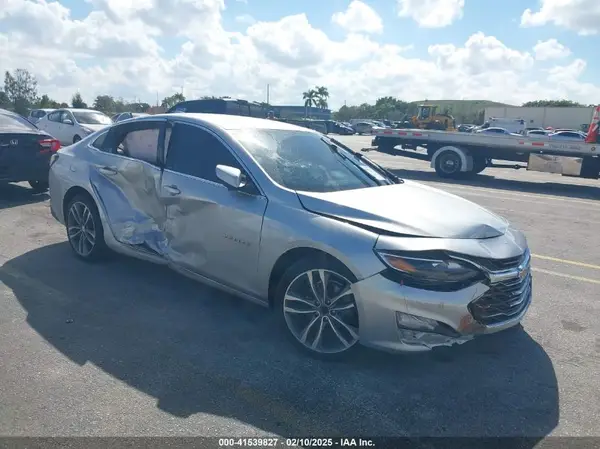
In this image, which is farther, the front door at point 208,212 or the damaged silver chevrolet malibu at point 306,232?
the front door at point 208,212

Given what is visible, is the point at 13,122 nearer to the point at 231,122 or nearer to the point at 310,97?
the point at 231,122

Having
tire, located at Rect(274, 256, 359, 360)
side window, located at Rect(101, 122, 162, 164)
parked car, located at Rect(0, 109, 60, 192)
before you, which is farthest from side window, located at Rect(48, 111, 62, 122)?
tire, located at Rect(274, 256, 359, 360)

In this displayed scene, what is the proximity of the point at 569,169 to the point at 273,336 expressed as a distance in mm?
13394

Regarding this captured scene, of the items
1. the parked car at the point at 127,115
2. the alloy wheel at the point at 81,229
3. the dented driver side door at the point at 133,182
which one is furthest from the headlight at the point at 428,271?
the parked car at the point at 127,115

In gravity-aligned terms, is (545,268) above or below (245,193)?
below

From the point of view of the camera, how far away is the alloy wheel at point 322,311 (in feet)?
10.9

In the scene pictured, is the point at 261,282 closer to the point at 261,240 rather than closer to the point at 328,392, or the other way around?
the point at 261,240

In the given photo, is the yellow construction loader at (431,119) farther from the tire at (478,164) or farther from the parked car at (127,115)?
the parked car at (127,115)

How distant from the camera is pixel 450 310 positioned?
9.98ft

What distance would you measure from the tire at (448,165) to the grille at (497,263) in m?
12.6

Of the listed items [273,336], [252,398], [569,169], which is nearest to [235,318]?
[273,336]

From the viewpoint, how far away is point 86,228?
205 inches

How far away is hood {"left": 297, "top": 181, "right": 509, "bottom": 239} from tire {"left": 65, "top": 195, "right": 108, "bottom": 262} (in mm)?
2528

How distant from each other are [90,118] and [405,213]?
1525cm
